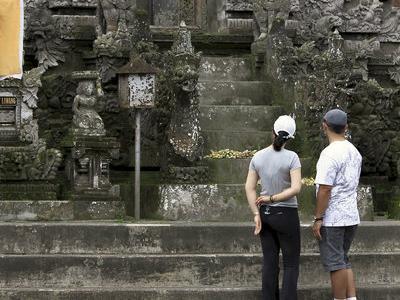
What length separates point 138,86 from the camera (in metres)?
11.4

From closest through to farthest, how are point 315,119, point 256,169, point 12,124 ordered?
point 256,169, point 12,124, point 315,119

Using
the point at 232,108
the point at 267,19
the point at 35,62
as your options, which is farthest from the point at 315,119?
the point at 35,62

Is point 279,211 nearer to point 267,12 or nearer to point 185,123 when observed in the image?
point 185,123

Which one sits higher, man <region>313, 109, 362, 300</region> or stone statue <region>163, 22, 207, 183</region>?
stone statue <region>163, 22, 207, 183</region>

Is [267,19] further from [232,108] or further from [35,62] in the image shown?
[35,62]

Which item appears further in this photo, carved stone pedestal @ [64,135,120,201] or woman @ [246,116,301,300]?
carved stone pedestal @ [64,135,120,201]

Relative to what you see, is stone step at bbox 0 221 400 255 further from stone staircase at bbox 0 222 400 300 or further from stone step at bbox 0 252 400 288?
stone step at bbox 0 252 400 288

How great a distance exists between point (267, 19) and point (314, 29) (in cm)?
135

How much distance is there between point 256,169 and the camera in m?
8.36

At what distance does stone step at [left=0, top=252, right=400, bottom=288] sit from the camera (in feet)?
30.9

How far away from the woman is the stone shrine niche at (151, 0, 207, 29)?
10199 mm

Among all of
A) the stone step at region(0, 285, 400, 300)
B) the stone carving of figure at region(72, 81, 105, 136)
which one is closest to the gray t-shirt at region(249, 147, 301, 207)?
the stone step at region(0, 285, 400, 300)

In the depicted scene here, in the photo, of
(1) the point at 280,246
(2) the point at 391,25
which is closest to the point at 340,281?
(1) the point at 280,246

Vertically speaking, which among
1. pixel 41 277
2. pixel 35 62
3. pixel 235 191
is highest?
pixel 35 62
